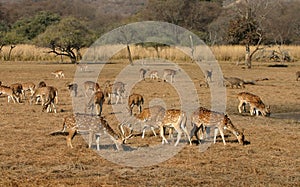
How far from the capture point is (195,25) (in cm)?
8669

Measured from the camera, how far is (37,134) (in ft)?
48.2

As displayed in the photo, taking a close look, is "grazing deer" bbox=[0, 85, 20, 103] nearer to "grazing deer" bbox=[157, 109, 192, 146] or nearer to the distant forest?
"grazing deer" bbox=[157, 109, 192, 146]

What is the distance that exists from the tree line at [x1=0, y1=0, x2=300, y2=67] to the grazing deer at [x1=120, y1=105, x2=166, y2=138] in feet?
108

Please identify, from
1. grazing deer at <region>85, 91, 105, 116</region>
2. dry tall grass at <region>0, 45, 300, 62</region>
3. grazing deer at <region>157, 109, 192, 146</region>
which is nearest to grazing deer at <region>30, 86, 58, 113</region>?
grazing deer at <region>85, 91, 105, 116</region>

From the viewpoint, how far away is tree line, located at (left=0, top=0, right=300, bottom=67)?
50969 mm

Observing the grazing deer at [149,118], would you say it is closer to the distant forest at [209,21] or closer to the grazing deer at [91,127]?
the grazing deer at [91,127]

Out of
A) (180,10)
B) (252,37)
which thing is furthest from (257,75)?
(180,10)

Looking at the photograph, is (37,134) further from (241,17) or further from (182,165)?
(241,17)

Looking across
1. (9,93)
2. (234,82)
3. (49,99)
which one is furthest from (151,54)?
(49,99)

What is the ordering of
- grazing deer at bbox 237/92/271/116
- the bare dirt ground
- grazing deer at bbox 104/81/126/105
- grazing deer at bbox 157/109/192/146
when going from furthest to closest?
1. grazing deer at bbox 104/81/126/105
2. grazing deer at bbox 237/92/271/116
3. grazing deer at bbox 157/109/192/146
4. the bare dirt ground

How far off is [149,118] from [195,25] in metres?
73.7

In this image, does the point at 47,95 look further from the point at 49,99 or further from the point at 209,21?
the point at 209,21

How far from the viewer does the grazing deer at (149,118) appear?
1391 centimetres

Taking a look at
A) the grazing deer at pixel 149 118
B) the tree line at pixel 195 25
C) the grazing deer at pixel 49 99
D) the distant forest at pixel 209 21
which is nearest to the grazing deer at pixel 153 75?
the tree line at pixel 195 25
